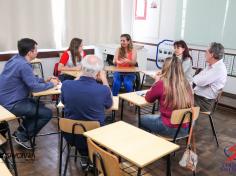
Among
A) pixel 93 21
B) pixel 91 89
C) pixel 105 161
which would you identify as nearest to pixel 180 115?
pixel 91 89

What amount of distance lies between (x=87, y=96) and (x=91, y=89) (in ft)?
0.21

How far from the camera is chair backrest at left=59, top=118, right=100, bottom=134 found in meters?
2.05

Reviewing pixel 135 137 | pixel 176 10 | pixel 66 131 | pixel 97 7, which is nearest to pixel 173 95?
pixel 135 137

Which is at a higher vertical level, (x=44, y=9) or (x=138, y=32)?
(x=44, y=9)

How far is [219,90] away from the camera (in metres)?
3.25

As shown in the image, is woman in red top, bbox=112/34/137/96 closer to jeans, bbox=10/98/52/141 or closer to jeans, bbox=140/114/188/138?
jeans, bbox=10/98/52/141

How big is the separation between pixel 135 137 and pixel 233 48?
351cm

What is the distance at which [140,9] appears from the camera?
629 cm

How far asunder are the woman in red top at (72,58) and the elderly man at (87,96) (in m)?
1.78

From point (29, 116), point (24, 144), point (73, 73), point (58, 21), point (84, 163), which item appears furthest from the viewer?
point (58, 21)

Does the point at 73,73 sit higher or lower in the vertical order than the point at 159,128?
higher

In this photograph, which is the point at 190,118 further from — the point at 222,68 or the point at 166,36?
the point at 166,36

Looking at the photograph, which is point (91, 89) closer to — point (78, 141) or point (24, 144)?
point (78, 141)

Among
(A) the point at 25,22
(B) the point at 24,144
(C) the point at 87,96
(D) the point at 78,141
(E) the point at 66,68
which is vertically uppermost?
(A) the point at 25,22
